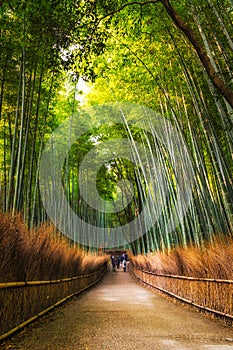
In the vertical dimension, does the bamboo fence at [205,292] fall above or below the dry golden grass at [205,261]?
below

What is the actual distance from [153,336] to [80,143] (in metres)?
8.60

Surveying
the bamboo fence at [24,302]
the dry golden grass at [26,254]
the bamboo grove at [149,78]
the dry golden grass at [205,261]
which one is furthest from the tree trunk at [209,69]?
the bamboo fence at [24,302]

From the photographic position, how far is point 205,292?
435cm

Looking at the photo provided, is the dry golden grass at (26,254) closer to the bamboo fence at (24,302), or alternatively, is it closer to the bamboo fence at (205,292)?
the bamboo fence at (24,302)

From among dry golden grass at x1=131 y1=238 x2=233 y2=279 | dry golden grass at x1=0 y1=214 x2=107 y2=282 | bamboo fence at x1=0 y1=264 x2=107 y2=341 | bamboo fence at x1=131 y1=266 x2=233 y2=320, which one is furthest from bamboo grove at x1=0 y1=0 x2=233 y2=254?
bamboo fence at x1=0 y1=264 x2=107 y2=341

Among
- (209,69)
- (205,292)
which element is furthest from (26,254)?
(209,69)

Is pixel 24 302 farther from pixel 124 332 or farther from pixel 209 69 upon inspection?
pixel 209 69

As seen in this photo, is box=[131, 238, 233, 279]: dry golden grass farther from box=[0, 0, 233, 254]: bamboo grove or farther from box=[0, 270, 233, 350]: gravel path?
box=[0, 270, 233, 350]: gravel path

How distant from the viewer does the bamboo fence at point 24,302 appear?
2777 mm

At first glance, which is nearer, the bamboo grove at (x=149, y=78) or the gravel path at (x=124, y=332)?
the gravel path at (x=124, y=332)

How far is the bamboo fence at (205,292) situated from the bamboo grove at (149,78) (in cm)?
68

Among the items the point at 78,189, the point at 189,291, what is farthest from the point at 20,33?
the point at 78,189

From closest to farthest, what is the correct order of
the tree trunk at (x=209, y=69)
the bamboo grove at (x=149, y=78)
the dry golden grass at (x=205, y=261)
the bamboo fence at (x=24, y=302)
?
the tree trunk at (x=209, y=69)
the bamboo fence at (x=24, y=302)
the bamboo grove at (x=149, y=78)
the dry golden grass at (x=205, y=261)

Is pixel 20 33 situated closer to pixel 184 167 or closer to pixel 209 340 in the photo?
pixel 184 167
